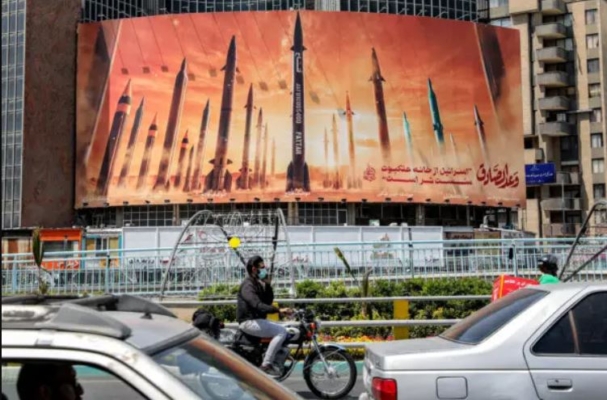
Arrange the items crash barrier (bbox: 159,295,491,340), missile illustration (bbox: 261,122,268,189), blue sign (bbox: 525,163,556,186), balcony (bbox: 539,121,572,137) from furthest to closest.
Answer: balcony (bbox: 539,121,572,137), blue sign (bbox: 525,163,556,186), missile illustration (bbox: 261,122,268,189), crash barrier (bbox: 159,295,491,340)

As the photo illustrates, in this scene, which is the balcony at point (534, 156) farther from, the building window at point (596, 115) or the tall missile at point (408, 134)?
the tall missile at point (408, 134)

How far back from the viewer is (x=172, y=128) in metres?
48.6

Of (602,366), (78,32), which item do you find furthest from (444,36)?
(602,366)

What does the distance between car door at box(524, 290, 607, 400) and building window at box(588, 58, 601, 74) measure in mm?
61497

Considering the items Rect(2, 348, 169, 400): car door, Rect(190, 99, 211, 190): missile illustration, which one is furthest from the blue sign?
Rect(2, 348, 169, 400): car door

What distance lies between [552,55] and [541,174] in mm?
9610

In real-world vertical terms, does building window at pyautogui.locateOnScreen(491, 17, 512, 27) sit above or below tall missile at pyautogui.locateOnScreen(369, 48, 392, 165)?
above

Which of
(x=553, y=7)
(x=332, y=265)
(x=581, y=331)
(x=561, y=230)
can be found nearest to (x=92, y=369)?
(x=581, y=331)

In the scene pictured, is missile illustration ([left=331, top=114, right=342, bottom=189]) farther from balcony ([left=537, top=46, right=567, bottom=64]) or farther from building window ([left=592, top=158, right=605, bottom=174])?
building window ([left=592, top=158, right=605, bottom=174])

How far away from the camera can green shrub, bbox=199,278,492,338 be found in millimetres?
12930

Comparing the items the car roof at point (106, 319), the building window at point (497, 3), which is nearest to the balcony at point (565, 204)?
the building window at point (497, 3)

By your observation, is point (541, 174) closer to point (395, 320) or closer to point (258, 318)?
point (395, 320)

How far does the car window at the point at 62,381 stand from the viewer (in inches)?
85.0

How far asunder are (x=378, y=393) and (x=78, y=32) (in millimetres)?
51355
